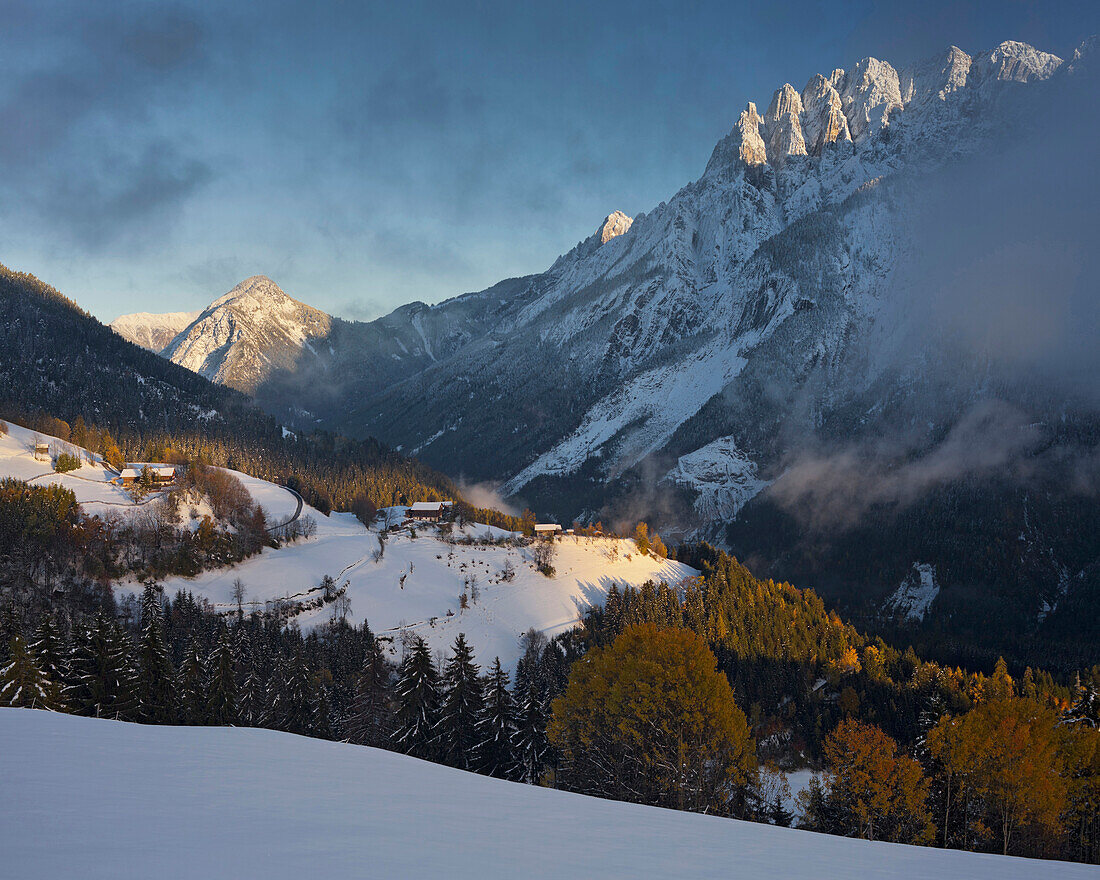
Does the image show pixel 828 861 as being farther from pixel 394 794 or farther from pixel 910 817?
pixel 910 817

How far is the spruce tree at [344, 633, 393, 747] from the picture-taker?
46719mm

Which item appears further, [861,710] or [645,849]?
[861,710]

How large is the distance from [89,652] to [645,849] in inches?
1645

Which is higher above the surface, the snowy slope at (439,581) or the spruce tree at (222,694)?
the snowy slope at (439,581)

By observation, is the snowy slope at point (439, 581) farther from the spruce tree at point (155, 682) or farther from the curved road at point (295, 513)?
the spruce tree at point (155, 682)

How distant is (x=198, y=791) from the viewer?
1209 cm

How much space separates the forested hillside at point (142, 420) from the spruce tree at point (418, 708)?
103 m

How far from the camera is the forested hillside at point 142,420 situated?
14988 cm

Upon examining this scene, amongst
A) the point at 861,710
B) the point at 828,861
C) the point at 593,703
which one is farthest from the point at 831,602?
the point at 828,861

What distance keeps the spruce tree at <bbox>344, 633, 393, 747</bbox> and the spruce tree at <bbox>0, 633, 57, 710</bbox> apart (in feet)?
61.8

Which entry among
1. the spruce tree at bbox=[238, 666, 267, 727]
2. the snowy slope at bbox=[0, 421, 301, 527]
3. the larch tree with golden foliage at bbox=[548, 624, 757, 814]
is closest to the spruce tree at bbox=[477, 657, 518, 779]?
the larch tree with golden foliage at bbox=[548, 624, 757, 814]

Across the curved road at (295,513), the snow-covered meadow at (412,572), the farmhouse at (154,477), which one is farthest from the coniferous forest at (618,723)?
the curved road at (295,513)

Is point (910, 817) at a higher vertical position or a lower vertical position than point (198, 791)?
lower

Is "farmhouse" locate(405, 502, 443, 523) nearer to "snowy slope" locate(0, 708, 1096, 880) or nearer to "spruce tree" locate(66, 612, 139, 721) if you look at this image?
"spruce tree" locate(66, 612, 139, 721)
